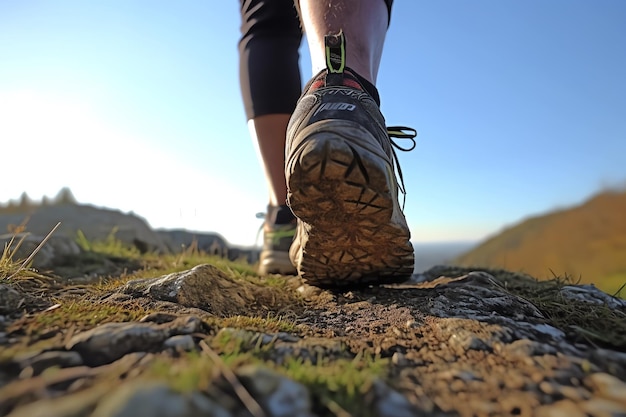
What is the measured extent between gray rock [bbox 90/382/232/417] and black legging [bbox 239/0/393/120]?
5.75ft

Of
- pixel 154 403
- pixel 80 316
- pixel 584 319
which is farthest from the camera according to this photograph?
pixel 584 319

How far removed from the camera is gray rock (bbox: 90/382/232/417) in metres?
0.53

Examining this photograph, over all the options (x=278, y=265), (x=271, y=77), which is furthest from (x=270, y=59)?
(x=278, y=265)

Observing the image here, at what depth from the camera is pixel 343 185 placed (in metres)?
1.21

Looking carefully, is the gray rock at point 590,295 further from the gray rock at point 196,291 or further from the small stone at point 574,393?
the gray rock at point 196,291

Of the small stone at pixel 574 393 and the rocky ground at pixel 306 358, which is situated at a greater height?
the rocky ground at pixel 306 358

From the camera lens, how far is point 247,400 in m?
0.60

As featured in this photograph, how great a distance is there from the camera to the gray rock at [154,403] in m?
0.53

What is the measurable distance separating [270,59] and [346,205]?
123 centimetres

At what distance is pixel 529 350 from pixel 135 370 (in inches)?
30.0

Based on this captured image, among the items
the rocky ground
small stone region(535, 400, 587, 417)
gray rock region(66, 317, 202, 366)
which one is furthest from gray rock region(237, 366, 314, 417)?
small stone region(535, 400, 587, 417)

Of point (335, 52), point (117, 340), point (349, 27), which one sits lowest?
point (117, 340)

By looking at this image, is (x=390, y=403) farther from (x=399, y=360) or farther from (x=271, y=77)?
(x=271, y=77)

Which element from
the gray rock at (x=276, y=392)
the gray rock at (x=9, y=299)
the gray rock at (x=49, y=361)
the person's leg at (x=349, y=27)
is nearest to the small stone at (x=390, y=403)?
the gray rock at (x=276, y=392)
